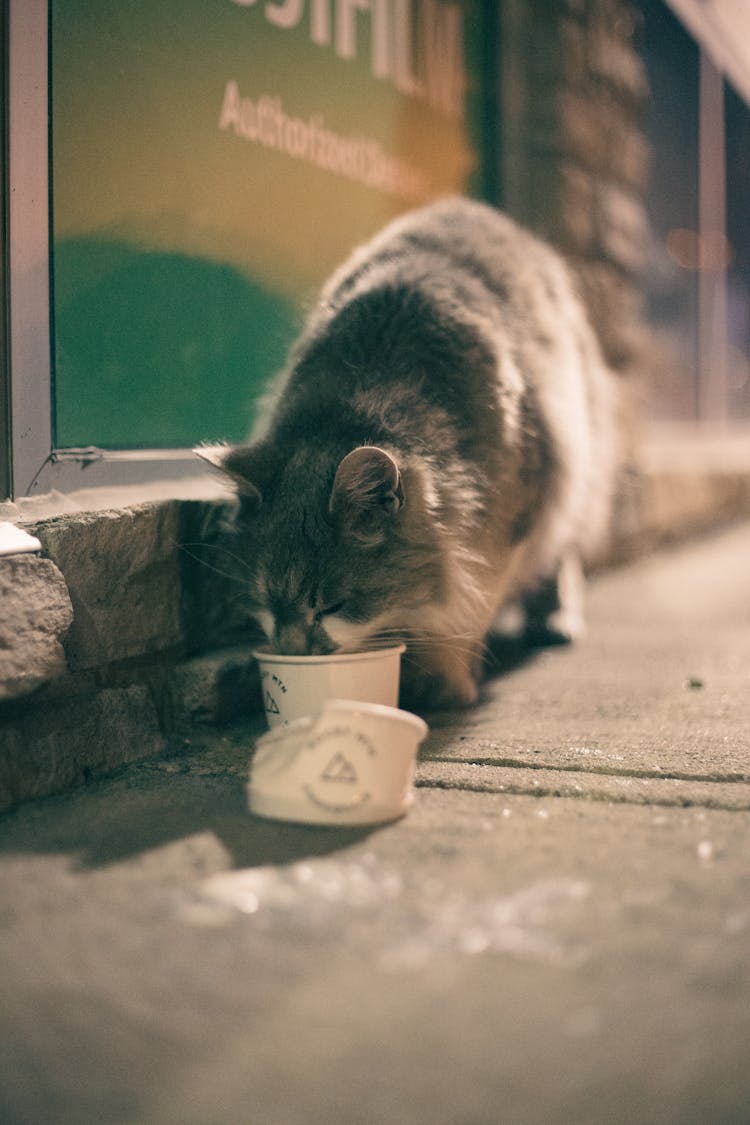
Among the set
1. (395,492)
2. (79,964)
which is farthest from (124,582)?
(79,964)

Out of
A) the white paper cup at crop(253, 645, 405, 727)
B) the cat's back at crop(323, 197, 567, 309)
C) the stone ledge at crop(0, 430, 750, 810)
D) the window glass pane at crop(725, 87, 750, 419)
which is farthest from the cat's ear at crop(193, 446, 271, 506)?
the window glass pane at crop(725, 87, 750, 419)

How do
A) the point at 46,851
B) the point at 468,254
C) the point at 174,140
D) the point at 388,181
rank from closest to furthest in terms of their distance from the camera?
1. the point at 46,851
2. the point at 174,140
3. the point at 468,254
4. the point at 388,181

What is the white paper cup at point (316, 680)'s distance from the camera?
2211 mm

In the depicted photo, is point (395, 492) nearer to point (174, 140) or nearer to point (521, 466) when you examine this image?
point (521, 466)

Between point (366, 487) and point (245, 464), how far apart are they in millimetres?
316

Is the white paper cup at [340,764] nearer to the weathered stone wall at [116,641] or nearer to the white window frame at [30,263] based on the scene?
the weathered stone wall at [116,641]

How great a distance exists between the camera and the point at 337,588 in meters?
2.41

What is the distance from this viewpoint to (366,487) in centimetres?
237

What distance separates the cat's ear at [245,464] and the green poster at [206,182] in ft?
0.95

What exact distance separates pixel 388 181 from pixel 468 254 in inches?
32.8

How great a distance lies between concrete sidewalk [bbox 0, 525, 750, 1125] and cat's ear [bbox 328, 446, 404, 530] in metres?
0.55

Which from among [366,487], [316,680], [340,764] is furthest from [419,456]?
[340,764]

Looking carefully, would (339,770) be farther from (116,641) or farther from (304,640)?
(116,641)

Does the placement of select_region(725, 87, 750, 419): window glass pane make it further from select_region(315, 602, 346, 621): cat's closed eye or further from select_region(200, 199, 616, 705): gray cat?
select_region(315, 602, 346, 621): cat's closed eye
